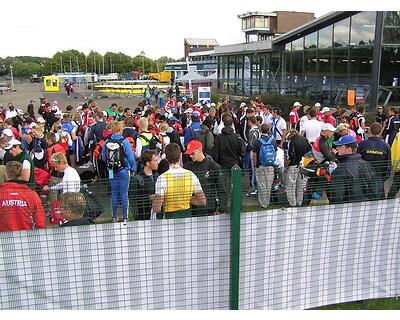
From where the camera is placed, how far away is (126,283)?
13.5ft

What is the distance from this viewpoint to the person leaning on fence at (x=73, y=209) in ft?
13.2

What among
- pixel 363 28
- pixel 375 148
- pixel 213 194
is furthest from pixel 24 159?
pixel 363 28

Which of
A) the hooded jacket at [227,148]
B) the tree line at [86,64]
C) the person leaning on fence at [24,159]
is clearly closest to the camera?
the person leaning on fence at [24,159]

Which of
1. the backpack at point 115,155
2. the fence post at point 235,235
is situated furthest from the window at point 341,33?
the fence post at point 235,235

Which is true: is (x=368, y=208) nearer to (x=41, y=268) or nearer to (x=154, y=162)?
(x=154, y=162)

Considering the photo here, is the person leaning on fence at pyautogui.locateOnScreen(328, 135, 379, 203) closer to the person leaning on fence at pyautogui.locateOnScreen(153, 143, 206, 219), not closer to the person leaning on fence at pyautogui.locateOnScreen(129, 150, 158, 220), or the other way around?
the person leaning on fence at pyautogui.locateOnScreen(153, 143, 206, 219)

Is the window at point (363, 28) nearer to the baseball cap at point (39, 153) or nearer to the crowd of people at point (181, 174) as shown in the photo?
the crowd of people at point (181, 174)

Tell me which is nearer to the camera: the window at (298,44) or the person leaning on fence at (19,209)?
the person leaning on fence at (19,209)

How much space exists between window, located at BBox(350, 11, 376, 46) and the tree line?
117 m

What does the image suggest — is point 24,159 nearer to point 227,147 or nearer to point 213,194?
point 213,194

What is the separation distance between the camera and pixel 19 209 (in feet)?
13.7

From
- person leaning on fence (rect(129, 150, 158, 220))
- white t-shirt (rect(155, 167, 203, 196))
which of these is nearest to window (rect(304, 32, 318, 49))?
person leaning on fence (rect(129, 150, 158, 220))

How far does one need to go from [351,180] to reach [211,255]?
177cm

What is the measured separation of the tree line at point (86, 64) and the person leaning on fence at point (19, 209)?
5216 inches
